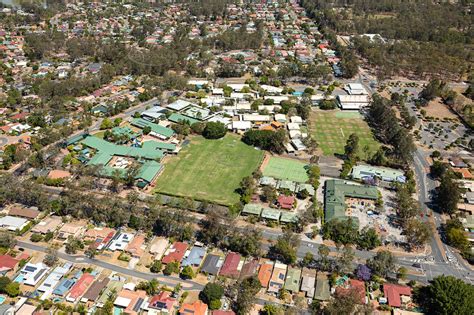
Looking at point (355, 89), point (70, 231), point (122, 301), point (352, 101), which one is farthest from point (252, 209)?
point (355, 89)

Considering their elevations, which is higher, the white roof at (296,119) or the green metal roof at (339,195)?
the white roof at (296,119)

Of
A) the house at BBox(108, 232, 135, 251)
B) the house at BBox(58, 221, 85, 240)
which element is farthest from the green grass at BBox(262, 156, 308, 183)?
the house at BBox(58, 221, 85, 240)

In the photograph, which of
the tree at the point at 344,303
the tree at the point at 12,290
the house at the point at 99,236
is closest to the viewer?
the tree at the point at 344,303

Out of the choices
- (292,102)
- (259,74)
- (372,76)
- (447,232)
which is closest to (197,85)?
(259,74)

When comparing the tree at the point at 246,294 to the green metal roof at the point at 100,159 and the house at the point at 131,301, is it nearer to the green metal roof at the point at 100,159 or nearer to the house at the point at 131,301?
the house at the point at 131,301

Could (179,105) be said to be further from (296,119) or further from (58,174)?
(58,174)

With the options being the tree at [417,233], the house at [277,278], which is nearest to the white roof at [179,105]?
the house at [277,278]

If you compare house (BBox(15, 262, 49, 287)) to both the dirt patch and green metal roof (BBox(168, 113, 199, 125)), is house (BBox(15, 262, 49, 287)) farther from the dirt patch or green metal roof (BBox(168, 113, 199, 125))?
the dirt patch
